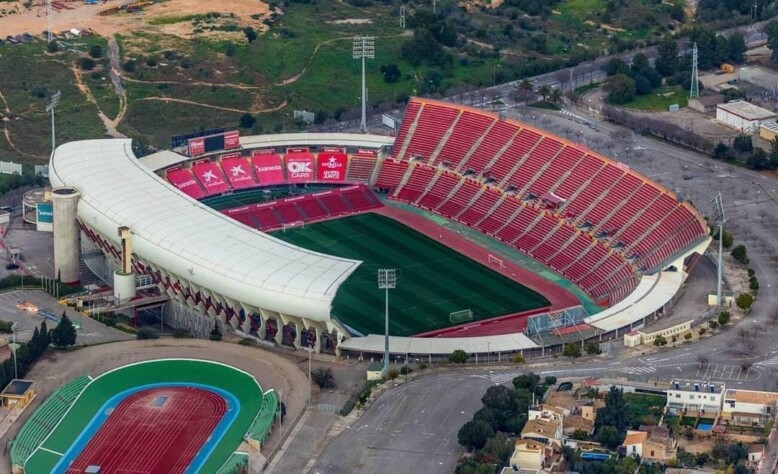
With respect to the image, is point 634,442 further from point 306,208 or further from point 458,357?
point 306,208

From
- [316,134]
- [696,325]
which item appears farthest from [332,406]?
[316,134]

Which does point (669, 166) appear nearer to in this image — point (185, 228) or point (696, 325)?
point (696, 325)

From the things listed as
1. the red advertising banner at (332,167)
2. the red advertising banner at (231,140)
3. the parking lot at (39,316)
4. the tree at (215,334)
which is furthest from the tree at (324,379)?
the red advertising banner at (231,140)

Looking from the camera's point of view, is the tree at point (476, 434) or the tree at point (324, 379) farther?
the tree at point (324, 379)

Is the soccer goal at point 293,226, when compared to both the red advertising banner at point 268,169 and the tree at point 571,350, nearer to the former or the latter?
the red advertising banner at point 268,169

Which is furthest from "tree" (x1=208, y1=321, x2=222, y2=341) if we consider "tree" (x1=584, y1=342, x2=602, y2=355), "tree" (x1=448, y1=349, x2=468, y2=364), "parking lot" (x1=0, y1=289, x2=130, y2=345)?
"tree" (x1=584, y1=342, x2=602, y2=355)

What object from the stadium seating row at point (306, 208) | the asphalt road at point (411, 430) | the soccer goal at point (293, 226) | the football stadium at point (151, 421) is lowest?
the soccer goal at point (293, 226)

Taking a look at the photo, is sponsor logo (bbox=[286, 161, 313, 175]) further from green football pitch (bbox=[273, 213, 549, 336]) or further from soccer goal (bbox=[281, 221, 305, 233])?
soccer goal (bbox=[281, 221, 305, 233])
